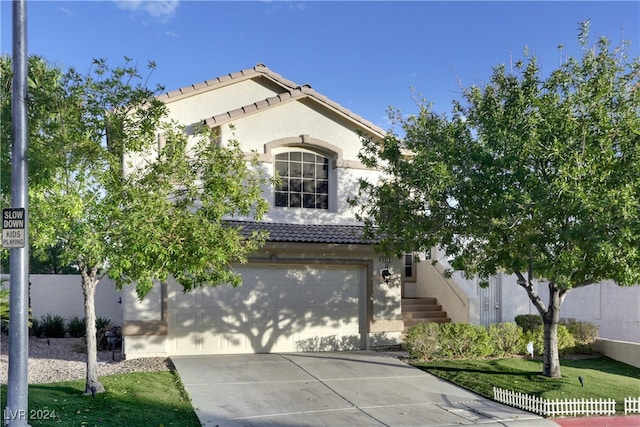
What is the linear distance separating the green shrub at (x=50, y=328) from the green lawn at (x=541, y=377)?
11071 millimetres

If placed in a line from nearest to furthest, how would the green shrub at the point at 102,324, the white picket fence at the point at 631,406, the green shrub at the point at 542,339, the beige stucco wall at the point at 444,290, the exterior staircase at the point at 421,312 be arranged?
the white picket fence at the point at 631,406
the green shrub at the point at 542,339
the green shrub at the point at 102,324
the beige stucco wall at the point at 444,290
the exterior staircase at the point at 421,312

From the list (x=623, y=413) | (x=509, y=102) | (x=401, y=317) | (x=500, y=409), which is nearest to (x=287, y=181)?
(x=401, y=317)

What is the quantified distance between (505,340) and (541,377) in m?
2.31

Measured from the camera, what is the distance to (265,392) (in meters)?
10.7

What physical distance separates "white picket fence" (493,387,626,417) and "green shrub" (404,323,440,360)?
3.48 meters

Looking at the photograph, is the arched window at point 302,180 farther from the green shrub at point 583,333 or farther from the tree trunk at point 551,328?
the green shrub at point 583,333

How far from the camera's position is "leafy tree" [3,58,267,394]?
849 cm

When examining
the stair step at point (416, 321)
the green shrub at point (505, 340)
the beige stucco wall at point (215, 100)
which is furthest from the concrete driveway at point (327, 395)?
the beige stucco wall at point (215, 100)

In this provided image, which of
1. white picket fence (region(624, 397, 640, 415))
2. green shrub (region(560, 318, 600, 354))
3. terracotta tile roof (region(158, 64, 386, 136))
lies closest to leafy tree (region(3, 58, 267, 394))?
terracotta tile roof (region(158, 64, 386, 136))

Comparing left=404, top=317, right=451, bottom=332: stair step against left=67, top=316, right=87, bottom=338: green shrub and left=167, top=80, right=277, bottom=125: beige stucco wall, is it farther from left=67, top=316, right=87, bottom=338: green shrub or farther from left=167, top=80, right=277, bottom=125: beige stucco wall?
left=67, top=316, right=87, bottom=338: green shrub

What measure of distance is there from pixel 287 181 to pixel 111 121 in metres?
6.77

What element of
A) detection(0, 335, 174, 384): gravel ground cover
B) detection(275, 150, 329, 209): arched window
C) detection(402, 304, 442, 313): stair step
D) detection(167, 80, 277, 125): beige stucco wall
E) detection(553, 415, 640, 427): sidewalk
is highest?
detection(167, 80, 277, 125): beige stucco wall

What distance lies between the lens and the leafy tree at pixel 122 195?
27.9 feet

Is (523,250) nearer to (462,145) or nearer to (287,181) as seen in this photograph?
(462,145)
